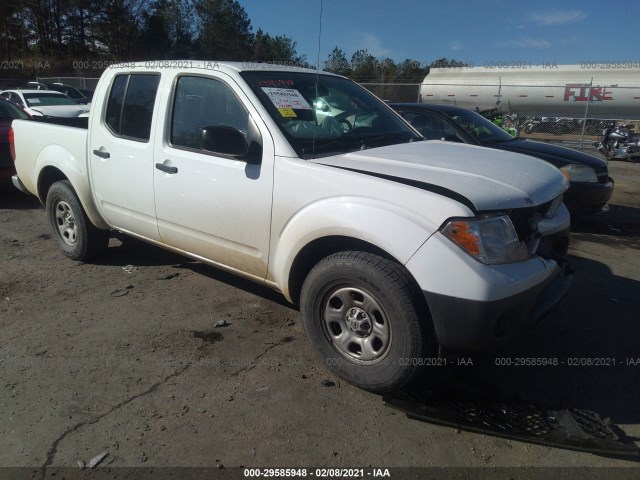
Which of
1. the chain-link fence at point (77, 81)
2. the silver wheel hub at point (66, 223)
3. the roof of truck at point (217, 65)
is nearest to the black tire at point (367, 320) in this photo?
the roof of truck at point (217, 65)

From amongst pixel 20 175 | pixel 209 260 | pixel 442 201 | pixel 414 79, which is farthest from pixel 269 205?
pixel 414 79

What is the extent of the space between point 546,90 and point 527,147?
2009 cm

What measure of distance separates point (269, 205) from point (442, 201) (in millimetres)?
1162

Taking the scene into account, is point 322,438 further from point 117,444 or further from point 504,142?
point 504,142

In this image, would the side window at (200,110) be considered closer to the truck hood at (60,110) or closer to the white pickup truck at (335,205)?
the white pickup truck at (335,205)

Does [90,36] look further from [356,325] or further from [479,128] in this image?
[356,325]

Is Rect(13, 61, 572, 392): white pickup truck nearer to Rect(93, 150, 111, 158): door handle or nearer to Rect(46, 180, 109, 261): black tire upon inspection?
Rect(93, 150, 111, 158): door handle

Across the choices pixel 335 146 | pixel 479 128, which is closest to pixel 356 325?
pixel 335 146

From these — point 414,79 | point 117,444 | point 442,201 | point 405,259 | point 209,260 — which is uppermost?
point 414,79

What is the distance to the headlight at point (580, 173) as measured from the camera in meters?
6.66

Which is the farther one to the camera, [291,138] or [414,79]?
[414,79]

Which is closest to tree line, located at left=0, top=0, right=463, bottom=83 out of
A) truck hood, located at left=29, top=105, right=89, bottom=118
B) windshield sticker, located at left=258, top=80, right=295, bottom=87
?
truck hood, located at left=29, top=105, right=89, bottom=118

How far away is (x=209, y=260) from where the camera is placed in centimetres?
392

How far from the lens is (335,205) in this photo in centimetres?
297
